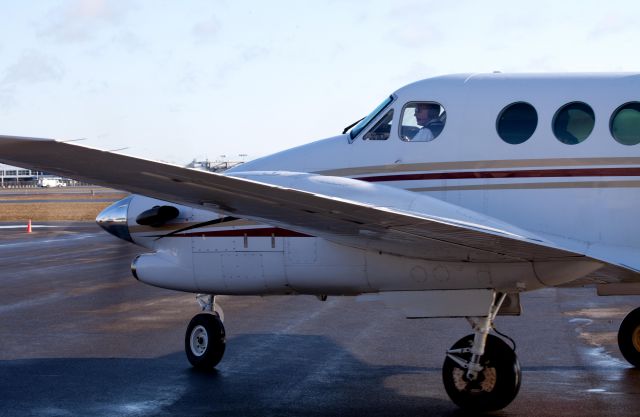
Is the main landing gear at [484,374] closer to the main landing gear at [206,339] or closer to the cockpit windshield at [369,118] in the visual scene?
the cockpit windshield at [369,118]

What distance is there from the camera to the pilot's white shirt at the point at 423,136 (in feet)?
30.3

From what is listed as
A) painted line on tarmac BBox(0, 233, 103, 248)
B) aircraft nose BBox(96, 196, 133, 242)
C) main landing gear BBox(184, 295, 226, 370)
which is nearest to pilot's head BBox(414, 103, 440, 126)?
aircraft nose BBox(96, 196, 133, 242)

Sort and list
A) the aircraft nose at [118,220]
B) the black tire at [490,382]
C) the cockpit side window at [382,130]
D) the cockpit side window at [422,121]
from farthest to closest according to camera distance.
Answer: the aircraft nose at [118,220]
the cockpit side window at [382,130]
the cockpit side window at [422,121]
the black tire at [490,382]

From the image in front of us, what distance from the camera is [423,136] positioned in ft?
30.5

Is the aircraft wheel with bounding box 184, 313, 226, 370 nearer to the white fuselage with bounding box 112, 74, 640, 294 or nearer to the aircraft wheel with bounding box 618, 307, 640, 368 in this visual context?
the white fuselage with bounding box 112, 74, 640, 294

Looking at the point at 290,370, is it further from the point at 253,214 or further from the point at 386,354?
the point at 253,214

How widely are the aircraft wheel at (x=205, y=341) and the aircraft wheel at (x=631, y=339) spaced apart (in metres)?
4.87

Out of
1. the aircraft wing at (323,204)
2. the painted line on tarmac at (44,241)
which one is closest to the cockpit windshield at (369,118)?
the aircraft wing at (323,204)

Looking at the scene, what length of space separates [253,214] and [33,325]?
8115 mm

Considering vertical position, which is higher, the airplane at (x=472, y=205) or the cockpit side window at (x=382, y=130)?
the cockpit side window at (x=382, y=130)

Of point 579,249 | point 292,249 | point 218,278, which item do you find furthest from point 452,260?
point 218,278

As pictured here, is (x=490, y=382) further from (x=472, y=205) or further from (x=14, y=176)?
(x=14, y=176)

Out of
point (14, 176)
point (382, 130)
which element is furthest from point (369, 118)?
point (14, 176)

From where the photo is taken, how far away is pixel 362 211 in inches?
281
